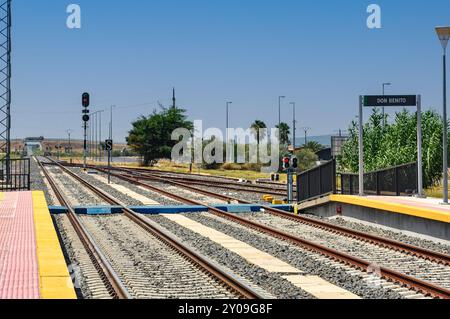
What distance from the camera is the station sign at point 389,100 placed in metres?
20.8

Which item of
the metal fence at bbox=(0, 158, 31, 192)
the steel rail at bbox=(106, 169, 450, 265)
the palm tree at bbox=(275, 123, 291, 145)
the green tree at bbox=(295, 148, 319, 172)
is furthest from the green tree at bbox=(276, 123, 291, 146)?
the steel rail at bbox=(106, 169, 450, 265)

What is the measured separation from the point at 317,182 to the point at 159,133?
68.6 meters

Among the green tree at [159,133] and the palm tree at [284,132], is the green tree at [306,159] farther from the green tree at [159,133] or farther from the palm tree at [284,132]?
the palm tree at [284,132]

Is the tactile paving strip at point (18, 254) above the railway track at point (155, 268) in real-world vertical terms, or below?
above

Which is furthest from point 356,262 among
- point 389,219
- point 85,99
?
point 85,99

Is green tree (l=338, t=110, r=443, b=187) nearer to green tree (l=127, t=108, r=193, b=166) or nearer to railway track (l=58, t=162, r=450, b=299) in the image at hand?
railway track (l=58, t=162, r=450, b=299)

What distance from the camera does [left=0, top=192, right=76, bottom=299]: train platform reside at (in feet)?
31.4

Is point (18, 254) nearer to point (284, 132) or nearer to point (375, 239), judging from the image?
point (375, 239)

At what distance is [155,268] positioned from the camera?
43.0 feet

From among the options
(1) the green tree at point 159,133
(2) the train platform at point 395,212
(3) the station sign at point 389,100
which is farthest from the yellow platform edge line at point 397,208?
(1) the green tree at point 159,133

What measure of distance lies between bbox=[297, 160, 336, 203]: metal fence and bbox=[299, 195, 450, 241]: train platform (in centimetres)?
32

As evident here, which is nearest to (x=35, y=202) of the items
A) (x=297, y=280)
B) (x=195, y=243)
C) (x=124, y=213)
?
(x=124, y=213)

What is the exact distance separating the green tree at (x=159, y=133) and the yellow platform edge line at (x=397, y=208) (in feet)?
230
